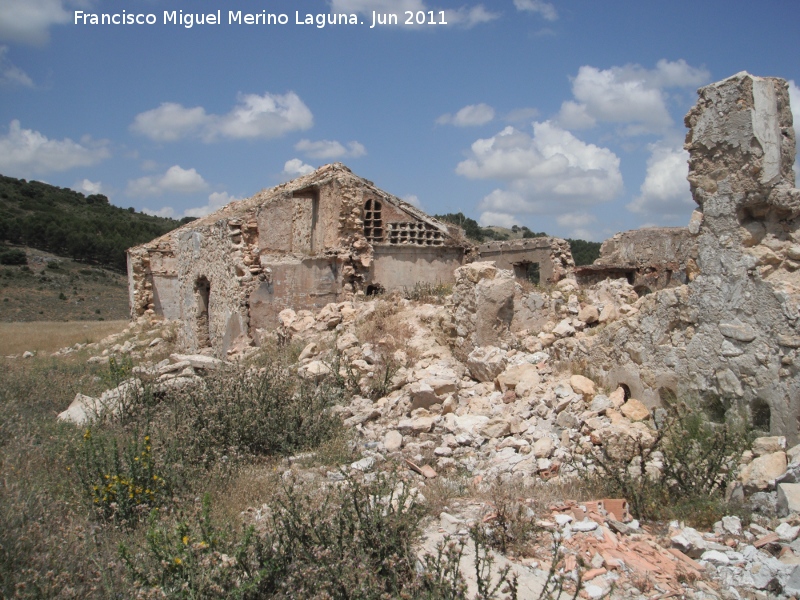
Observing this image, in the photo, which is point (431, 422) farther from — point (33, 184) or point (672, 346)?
point (33, 184)

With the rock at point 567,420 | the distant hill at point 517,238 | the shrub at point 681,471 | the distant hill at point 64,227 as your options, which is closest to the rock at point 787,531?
the shrub at point 681,471

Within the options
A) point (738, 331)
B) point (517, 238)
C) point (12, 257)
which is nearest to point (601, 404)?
point (738, 331)

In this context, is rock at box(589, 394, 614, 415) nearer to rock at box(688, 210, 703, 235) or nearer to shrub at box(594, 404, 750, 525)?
shrub at box(594, 404, 750, 525)

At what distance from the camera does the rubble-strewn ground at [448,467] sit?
3.53 m

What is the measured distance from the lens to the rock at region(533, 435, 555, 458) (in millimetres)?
5555

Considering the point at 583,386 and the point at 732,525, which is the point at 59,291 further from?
the point at 732,525

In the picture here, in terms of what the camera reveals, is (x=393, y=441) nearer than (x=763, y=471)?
No

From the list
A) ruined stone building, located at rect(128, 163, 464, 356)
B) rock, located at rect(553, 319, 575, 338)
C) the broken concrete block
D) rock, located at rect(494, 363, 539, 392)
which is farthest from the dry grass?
the broken concrete block

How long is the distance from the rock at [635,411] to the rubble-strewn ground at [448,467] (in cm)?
2

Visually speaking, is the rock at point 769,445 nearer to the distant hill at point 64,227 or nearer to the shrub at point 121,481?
the shrub at point 121,481

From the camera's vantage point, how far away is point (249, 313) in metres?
12.6

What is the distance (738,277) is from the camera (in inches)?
216

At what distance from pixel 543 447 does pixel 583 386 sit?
1142 mm

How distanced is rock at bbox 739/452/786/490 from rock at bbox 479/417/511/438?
86.3 inches
